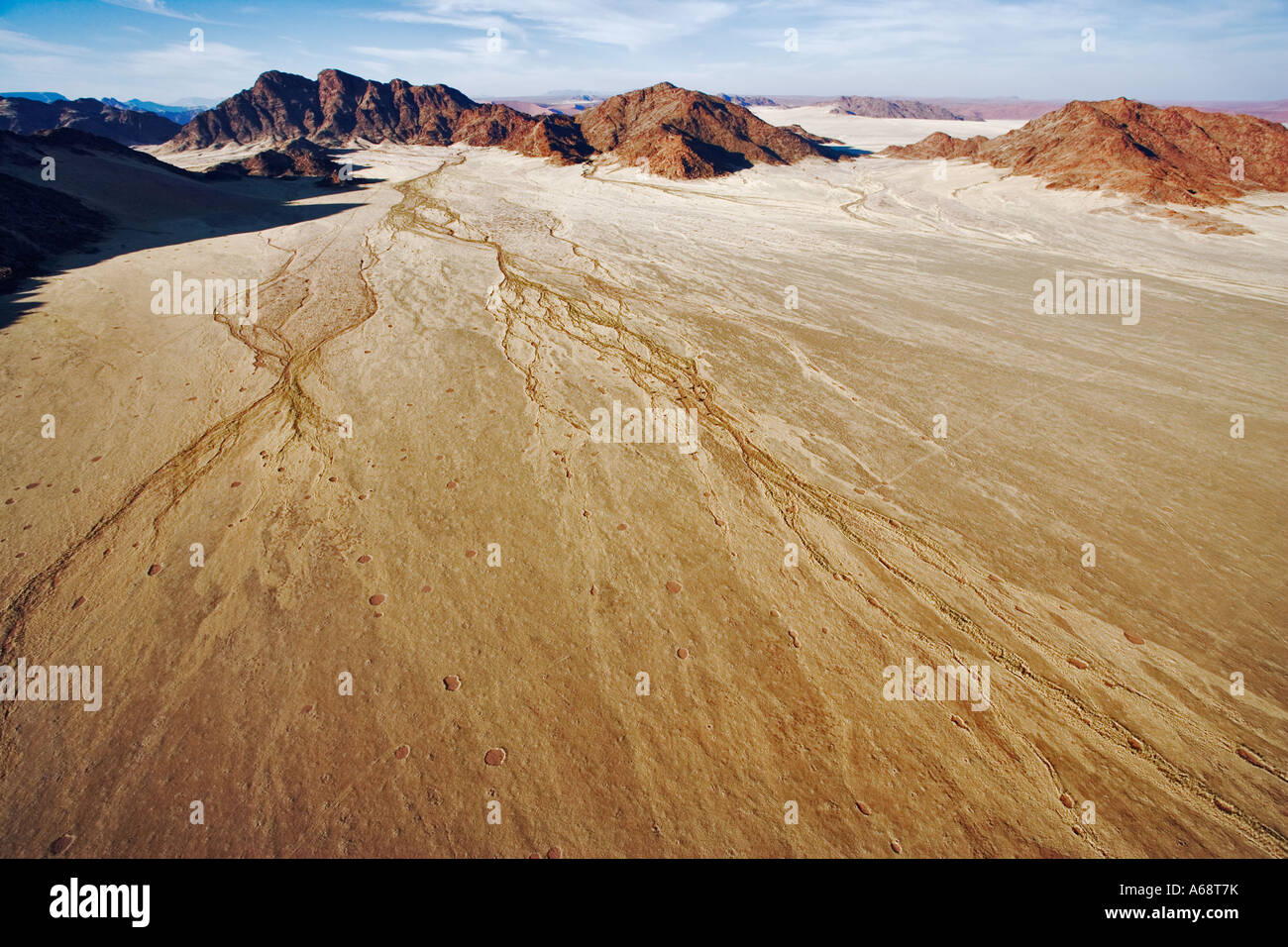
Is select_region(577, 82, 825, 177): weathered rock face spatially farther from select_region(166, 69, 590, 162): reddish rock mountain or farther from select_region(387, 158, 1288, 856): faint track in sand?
select_region(387, 158, 1288, 856): faint track in sand

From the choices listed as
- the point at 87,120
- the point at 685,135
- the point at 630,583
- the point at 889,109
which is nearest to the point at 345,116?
the point at 87,120

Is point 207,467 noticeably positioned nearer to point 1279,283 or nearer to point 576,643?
point 576,643

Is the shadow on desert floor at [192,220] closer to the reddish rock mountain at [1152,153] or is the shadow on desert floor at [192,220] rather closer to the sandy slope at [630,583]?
the sandy slope at [630,583]

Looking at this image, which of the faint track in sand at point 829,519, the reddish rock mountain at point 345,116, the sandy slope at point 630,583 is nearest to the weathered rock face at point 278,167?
the reddish rock mountain at point 345,116

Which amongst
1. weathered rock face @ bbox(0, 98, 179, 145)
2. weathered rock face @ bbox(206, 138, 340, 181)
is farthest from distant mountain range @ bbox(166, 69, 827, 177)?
weathered rock face @ bbox(206, 138, 340, 181)

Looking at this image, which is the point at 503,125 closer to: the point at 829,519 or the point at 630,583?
the point at 829,519

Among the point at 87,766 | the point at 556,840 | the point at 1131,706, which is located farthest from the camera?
the point at 1131,706

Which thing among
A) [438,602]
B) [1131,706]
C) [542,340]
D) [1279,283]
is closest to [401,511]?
[438,602]
